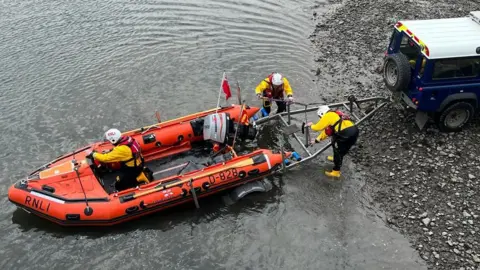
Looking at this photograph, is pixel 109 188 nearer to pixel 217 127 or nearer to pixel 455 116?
pixel 217 127

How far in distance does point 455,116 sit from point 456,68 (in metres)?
1.19

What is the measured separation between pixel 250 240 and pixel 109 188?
3066mm

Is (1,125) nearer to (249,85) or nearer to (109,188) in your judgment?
(109,188)

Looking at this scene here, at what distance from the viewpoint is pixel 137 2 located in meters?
17.5

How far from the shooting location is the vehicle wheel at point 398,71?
8.91 meters

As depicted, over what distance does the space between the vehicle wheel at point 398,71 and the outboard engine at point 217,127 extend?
3717 millimetres

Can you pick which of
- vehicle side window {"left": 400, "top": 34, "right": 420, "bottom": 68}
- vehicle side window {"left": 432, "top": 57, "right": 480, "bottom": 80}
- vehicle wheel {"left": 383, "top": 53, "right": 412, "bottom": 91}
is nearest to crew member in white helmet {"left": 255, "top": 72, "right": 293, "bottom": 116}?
vehicle wheel {"left": 383, "top": 53, "right": 412, "bottom": 91}

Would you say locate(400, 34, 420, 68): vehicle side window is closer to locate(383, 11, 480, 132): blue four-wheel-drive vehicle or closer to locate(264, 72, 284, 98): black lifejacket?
locate(383, 11, 480, 132): blue four-wheel-drive vehicle

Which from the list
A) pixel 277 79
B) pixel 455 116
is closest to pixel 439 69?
pixel 455 116

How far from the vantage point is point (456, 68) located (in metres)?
8.66

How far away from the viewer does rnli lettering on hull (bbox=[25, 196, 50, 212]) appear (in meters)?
7.89

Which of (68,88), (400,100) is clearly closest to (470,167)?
(400,100)

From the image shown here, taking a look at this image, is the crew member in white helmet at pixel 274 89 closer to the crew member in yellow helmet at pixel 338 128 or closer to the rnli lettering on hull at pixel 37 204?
the crew member in yellow helmet at pixel 338 128

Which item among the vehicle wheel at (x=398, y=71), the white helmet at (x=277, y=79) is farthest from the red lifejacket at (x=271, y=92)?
the vehicle wheel at (x=398, y=71)
